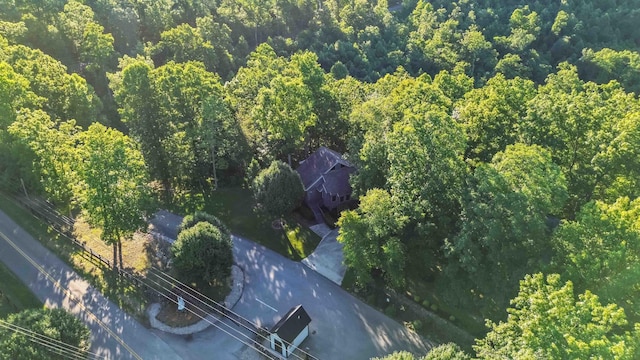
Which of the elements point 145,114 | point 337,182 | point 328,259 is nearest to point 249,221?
point 328,259

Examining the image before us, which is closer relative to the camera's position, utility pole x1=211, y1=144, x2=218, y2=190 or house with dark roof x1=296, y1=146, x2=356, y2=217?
house with dark roof x1=296, y1=146, x2=356, y2=217

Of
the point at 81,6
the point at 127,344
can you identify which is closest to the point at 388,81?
the point at 127,344

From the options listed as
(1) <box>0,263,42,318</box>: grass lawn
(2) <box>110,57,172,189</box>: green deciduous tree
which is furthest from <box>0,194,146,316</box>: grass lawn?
(2) <box>110,57,172,189</box>: green deciduous tree

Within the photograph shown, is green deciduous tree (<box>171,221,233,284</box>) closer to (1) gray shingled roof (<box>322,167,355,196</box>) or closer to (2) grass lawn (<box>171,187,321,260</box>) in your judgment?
(2) grass lawn (<box>171,187,321,260</box>)

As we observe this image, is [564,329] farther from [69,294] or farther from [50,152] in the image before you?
[50,152]

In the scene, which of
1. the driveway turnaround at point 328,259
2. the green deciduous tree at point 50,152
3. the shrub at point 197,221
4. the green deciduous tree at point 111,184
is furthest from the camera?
the driveway turnaround at point 328,259

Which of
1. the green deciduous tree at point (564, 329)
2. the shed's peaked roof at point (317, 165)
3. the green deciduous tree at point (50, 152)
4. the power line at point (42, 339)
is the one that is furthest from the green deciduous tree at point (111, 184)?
the green deciduous tree at point (564, 329)

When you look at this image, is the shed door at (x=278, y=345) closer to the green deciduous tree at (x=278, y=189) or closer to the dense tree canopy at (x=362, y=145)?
the dense tree canopy at (x=362, y=145)
